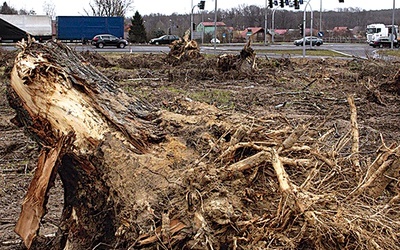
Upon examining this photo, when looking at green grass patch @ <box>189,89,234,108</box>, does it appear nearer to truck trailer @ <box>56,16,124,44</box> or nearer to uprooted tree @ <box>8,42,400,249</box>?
uprooted tree @ <box>8,42,400,249</box>

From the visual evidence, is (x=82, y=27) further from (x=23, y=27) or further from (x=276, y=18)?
(x=276, y=18)

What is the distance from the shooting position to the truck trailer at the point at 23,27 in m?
42.6

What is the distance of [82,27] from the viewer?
152 feet

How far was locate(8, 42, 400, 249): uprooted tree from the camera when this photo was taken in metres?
3.02

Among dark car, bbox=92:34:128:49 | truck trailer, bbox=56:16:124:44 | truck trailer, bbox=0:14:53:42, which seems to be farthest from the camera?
truck trailer, bbox=56:16:124:44

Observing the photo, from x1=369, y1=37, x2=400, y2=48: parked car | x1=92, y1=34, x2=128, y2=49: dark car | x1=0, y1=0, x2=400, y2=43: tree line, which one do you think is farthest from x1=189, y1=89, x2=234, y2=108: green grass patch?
x1=0, y1=0, x2=400, y2=43: tree line

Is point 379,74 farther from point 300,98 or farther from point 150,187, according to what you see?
point 150,187

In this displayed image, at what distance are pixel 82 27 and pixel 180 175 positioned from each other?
4525 cm

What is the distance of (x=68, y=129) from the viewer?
12.6 ft

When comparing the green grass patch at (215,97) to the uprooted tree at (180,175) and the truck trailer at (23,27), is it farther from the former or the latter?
the truck trailer at (23,27)

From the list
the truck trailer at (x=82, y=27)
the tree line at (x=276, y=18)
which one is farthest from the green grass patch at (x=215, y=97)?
the tree line at (x=276, y=18)

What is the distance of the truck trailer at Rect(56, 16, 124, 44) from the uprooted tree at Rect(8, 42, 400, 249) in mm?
42387

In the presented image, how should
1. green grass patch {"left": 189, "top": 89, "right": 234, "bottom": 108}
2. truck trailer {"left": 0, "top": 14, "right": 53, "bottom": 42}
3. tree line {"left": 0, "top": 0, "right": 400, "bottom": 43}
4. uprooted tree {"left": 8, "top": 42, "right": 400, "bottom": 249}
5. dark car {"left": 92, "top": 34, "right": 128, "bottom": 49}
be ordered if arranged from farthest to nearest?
tree line {"left": 0, "top": 0, "right": 400, "bottom": 43} < truck trailer {"left": 0, "top": 14, "right": 53, "bottom": 42} < dark car {"left": 92, "top": 34, "right": 128, "bottom": 49} < green grass patch {"left": 189, "top": 89, "right": 234, "bottom": 108} < uprooted tree {"left": 8, "top": 42, "right": 400, "bottom": 249}

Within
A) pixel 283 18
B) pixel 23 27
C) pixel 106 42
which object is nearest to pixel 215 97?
pixel 106 42
